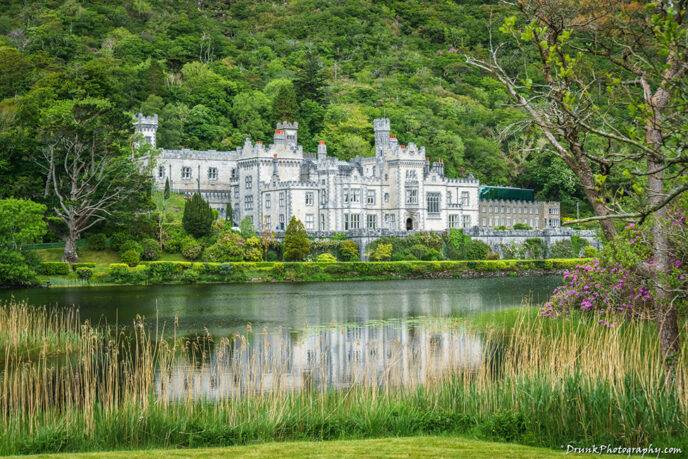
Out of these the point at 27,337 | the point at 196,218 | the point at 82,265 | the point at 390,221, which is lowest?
the point at 27,337

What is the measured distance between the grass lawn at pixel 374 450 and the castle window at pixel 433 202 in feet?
209

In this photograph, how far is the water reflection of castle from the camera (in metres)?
15.8

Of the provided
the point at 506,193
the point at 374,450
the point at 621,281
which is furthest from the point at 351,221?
the point at 374,450

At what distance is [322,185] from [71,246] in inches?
866

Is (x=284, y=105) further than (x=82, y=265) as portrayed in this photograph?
Yes

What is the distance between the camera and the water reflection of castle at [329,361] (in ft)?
51.7

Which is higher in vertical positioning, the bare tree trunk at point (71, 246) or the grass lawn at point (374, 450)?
the bare tree trunk at point (71, 246)

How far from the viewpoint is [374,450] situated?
464 inches

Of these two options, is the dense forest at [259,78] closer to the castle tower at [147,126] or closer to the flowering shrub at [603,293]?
the castle tower at [147,126]

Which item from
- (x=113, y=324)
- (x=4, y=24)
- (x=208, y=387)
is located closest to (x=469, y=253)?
(x=113, y=324)

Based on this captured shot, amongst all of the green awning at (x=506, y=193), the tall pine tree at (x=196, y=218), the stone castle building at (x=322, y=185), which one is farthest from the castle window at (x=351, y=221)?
the green awning at (x=506, y=193)

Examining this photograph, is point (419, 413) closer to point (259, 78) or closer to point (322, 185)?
point (322, 185)

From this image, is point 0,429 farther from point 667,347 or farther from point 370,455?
point 667,347

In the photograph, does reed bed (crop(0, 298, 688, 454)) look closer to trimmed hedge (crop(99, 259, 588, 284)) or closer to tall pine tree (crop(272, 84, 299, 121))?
trimmed hedge (crop(99, 259, 588, 284))
